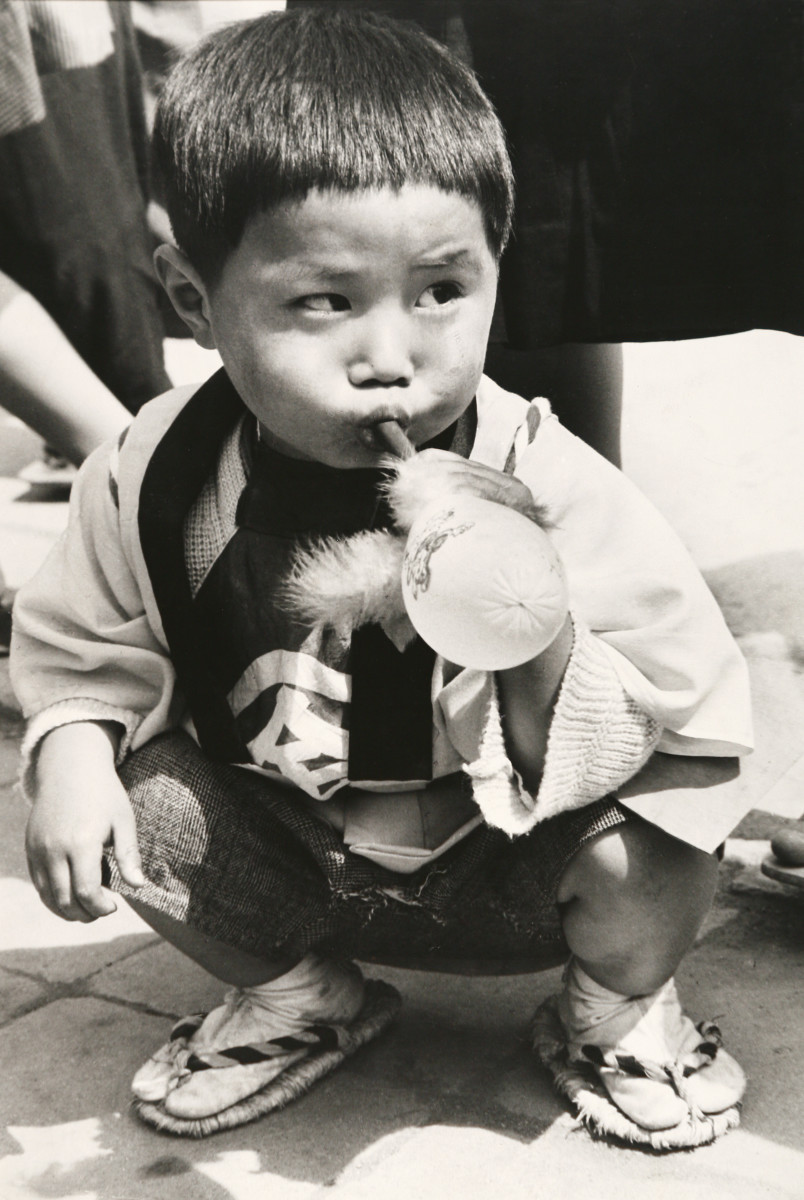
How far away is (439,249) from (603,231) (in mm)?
548

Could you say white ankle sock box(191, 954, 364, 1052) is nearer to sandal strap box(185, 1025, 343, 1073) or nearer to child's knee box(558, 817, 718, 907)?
sandal strap box(185, 1025, 343, 1073)

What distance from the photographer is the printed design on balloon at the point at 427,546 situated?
76cm

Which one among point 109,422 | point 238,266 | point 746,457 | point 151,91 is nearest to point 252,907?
point 238,266

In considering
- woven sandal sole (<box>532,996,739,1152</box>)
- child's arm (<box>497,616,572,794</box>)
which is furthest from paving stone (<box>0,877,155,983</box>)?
child's arm (<box>497,616,572,794</box>)

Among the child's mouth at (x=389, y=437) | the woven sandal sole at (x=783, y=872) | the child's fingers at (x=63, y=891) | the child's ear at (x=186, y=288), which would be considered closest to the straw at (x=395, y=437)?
the child's mouth at (x=389, y=437)

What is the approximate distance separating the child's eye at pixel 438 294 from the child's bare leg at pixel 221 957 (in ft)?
1.85

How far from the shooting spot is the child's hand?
800 mm

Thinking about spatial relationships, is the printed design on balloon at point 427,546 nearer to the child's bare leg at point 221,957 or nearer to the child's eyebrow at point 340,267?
the child's eyebrow at point 340,267

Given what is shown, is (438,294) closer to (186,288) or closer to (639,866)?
(186,288)

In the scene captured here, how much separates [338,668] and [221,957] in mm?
283

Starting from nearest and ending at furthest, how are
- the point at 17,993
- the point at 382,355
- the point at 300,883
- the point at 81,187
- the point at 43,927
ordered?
1. the point at 382,355
2. the point at 300,883
3. the point at 17,993
4. the point at 43,927
5. the point at 81,187

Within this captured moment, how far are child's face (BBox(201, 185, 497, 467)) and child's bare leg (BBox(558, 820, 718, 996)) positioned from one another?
35 centimetres

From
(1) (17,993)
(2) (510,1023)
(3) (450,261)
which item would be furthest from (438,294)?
(1) (17,993)

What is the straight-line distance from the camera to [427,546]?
30.4 inches
